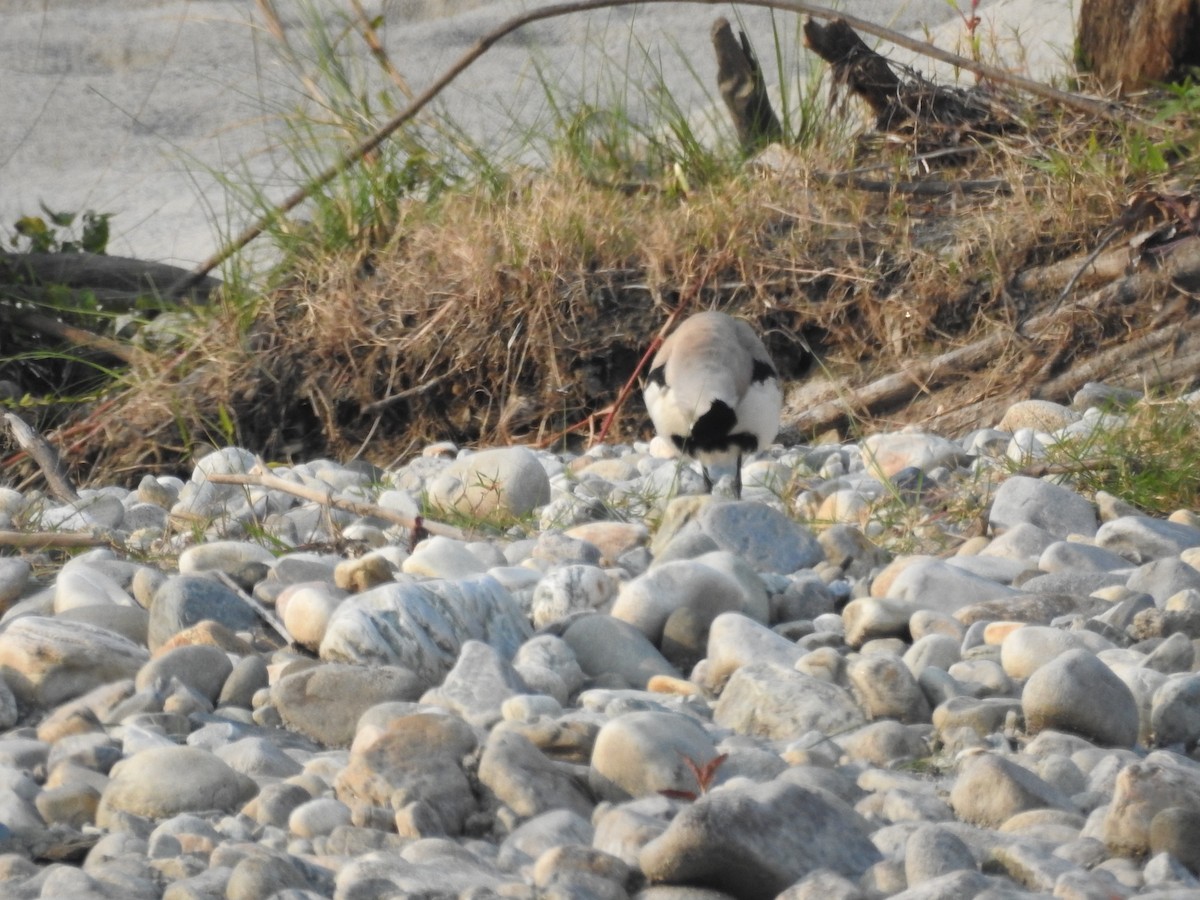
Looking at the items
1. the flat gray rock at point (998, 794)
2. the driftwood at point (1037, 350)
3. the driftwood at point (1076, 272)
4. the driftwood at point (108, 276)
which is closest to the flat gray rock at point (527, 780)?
the flat gray rock at point (998, 794)

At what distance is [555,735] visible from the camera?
6.70 feet

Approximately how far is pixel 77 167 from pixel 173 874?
32.4 feet

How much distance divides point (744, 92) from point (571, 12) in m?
0.76

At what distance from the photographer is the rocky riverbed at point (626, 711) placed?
1655mm

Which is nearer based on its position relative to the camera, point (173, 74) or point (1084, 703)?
point (1084, 703)

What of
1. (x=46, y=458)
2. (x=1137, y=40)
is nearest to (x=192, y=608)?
(x=46, y=458)

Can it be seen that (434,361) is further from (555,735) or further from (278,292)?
(555,735)

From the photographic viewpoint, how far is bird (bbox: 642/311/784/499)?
4199 mm

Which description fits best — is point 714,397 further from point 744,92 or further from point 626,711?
point 744,92

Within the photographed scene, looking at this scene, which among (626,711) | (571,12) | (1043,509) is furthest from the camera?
(571,12)

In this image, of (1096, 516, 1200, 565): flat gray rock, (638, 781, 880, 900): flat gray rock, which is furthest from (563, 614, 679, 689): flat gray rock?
(1096, 516, 1200, 565): flat gray rock

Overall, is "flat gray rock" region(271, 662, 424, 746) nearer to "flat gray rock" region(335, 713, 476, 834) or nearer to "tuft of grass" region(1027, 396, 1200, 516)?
"flat gray rock" region(335, 713, 476, 834)

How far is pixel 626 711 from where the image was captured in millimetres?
2176

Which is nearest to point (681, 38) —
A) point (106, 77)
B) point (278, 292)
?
point (106, 77)
